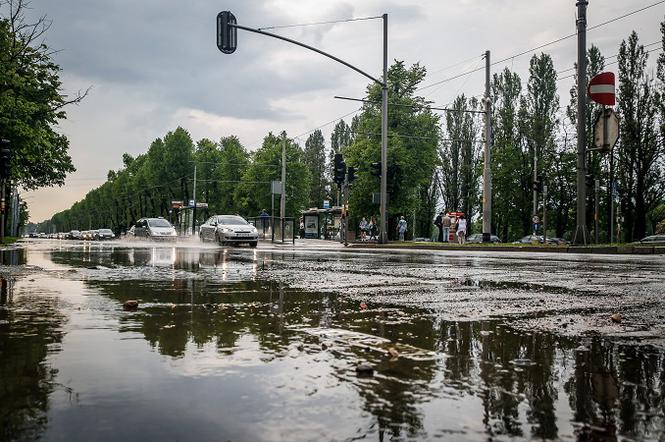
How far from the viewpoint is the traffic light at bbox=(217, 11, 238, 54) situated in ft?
62.4

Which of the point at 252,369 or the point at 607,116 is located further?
the point at 607,116

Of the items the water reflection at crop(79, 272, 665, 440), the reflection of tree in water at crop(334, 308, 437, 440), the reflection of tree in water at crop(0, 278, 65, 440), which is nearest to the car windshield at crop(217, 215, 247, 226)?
the water reflection at crop(79, 272, 665, 440)

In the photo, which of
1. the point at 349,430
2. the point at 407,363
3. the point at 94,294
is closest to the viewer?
the point at 349,430

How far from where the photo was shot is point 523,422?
7.03 feet

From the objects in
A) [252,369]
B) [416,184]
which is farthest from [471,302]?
[416,184]

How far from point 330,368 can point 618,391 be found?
4.24 feet

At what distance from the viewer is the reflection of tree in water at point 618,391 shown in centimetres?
207

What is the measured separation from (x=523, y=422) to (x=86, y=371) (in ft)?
6.47

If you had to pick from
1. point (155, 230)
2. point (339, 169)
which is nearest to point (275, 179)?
point (155, 230)

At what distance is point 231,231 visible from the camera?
3019 cm

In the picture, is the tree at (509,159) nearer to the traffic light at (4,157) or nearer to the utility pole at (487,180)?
the utility pole at (487,180)

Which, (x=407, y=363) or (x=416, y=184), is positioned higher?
(x=416, y=184)

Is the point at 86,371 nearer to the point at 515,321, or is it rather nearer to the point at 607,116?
the point at 515,321

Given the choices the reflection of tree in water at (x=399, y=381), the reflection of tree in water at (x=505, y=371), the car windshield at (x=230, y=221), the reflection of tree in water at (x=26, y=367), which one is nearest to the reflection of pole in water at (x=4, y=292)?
the reflection of tree in water at (x=26, y=367)
